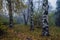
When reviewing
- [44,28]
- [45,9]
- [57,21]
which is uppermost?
[45,9]

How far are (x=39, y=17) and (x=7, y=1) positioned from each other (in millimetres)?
12826

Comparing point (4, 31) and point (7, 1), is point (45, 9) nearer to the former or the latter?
point (4, 31)

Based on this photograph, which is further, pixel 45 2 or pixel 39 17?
pixel 39 17

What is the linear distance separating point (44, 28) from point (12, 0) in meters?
10.1

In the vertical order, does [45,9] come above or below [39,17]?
above

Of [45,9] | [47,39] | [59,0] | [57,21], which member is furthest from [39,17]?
[47,39]

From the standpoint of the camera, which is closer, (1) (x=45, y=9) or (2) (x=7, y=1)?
(1) (x=45, y=9)

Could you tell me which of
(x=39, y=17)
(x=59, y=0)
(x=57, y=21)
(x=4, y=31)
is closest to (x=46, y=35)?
(x=4, y=31)

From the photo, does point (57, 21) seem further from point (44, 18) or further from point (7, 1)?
point (44, 18)

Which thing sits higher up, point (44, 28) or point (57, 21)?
point (44, 28)

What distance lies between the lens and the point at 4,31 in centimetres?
1602

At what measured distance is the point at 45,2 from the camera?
52.7 ft

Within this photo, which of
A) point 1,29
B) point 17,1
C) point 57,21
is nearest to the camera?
point 1,29

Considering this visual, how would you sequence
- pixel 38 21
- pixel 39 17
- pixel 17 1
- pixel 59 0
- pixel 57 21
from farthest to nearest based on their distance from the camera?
pixel 59 0
pixel 57 21
pixel 39 17
pixel 38 21
pixel 17 1
